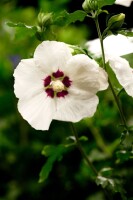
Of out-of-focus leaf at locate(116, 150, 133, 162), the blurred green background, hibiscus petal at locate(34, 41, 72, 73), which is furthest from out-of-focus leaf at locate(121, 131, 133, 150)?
the blurred green background

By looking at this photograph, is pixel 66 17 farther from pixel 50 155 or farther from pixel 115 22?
pixel 50 155

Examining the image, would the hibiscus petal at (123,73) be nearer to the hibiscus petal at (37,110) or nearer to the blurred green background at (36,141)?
the hibiscus petal at (37,110)

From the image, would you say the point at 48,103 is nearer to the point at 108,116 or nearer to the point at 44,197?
the point at 108,116

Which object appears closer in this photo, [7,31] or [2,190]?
[2,190]

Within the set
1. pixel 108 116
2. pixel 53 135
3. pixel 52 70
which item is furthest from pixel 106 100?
pixel 52 70

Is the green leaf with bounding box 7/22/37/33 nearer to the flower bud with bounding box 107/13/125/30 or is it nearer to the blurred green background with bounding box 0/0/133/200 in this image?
the flower bud with bounding box 107/13/125/30

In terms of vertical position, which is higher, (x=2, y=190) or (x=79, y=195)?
(x=79, y=195)

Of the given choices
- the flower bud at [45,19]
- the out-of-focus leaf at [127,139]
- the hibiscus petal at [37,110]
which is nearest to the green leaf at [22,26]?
the flower bud at [45,19]
